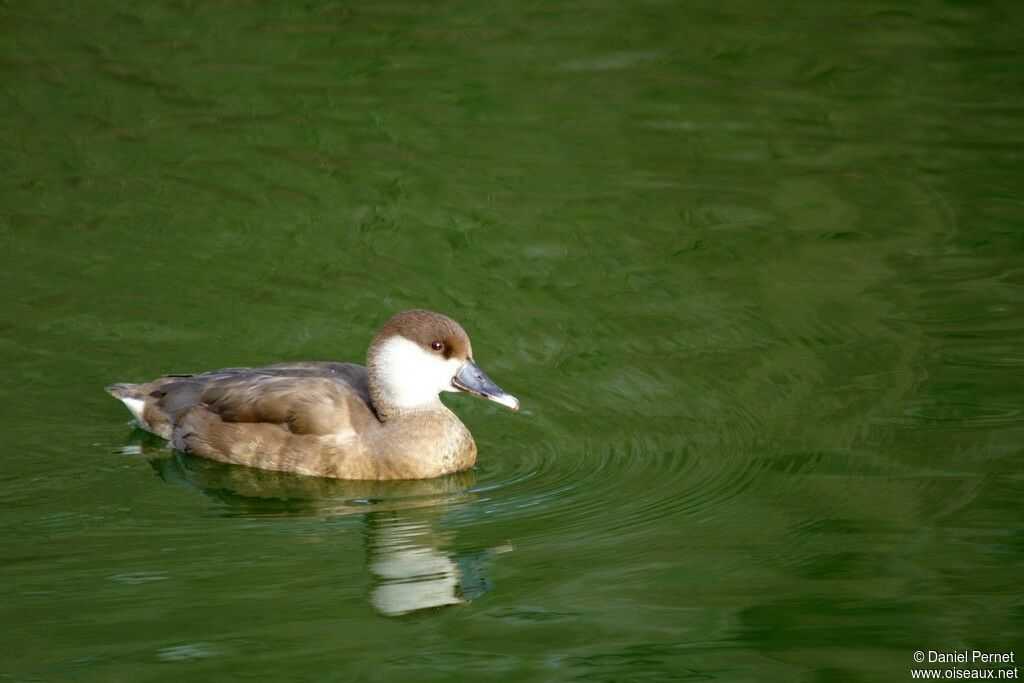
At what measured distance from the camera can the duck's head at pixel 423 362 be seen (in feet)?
27.1

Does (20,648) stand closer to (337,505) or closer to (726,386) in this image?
(337,505)

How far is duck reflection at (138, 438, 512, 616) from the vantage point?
6.71 m

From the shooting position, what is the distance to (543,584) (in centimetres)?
669

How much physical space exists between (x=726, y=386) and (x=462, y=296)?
7.04 ft

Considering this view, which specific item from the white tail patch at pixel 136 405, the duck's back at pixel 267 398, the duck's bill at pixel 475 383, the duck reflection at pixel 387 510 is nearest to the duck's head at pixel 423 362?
the duck's bill at pixel 475 383

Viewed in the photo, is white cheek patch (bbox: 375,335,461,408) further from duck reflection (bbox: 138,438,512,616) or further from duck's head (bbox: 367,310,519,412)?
duck reflection (bbox: 138,438,512,616)

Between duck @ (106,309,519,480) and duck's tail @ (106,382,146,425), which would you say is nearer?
duck @ (106,309,519,480)

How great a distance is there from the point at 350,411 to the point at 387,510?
2.97ft

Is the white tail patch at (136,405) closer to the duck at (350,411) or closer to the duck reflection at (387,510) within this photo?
the duck at (350,411)

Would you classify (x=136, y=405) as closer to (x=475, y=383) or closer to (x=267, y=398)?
(x=267, y=398)

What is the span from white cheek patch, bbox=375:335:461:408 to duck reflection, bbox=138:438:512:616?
49 centimetres

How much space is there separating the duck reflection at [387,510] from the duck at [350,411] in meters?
0.09

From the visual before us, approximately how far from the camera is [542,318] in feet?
33.1

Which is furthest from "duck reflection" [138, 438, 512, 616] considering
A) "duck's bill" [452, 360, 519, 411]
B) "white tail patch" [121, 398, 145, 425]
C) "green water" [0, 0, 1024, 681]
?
"duck's bill" [452, 360, 519, 411]
